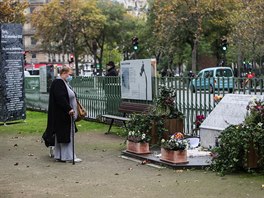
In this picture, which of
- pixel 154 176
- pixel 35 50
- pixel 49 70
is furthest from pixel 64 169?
pixel 35 50

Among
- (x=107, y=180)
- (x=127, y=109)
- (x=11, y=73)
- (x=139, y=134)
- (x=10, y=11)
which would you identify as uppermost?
(x=10, y=11)

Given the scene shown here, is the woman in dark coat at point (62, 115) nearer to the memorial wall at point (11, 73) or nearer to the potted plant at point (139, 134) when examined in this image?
the potted plant at point (139, 134)

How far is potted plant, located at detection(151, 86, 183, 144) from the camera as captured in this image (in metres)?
11.9

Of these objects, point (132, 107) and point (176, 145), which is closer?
point (176, 145)

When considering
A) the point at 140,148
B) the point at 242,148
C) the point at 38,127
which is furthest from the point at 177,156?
the point at 38,127

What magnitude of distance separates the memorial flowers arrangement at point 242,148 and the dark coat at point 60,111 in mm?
3154

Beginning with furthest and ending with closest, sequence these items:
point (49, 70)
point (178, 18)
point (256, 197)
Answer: point (178, 18)
point (49, 70)
point (256, 197)

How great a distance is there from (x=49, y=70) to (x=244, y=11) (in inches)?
705

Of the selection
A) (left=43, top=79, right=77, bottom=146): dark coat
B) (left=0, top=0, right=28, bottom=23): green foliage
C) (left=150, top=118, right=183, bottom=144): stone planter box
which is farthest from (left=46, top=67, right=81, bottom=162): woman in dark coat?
(left=0, top=0, right=28, bottom=23): green foliage

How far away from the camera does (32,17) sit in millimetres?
60844

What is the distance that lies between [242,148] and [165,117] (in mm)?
3555

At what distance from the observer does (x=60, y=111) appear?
424 inches

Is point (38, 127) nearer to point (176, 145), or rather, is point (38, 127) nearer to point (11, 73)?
point (11, 73)

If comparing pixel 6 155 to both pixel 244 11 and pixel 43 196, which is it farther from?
pixel 244 11
